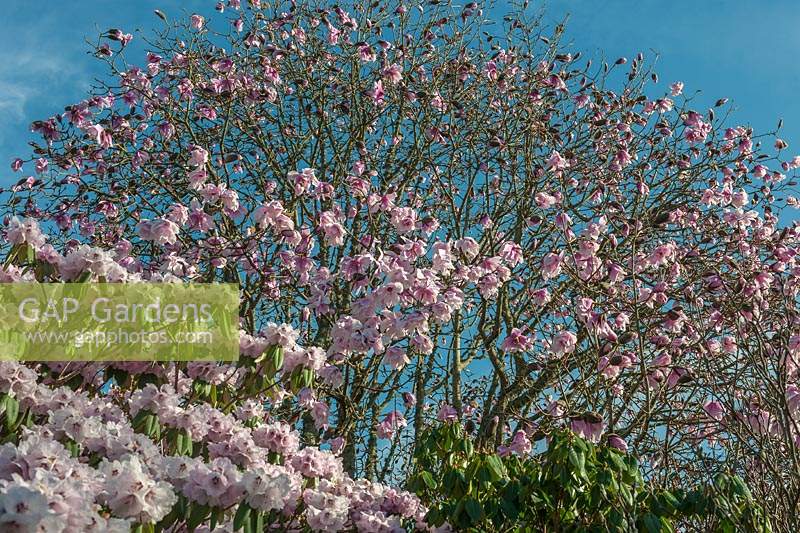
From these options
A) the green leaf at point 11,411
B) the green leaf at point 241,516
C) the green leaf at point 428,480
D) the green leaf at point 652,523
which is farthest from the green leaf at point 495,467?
the green leaf at point 11,411

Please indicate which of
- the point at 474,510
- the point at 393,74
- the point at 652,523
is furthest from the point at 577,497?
the point at 393,74

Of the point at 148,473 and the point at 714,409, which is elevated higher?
the point at 714,409

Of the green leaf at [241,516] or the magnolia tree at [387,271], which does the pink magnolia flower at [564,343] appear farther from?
the green leaf at [241,516]

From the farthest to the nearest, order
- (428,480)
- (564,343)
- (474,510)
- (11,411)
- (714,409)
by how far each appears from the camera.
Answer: (564,343) < (714,409) < (428,480) < (474,510) < (11,411)

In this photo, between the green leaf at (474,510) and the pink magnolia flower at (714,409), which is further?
the pink magnolia flower at (714,409)

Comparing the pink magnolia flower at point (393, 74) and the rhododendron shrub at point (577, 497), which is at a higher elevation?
the pink magnolia flower at point (393, 74)

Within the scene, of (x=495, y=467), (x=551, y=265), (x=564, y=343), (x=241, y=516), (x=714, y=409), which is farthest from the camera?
(x=551, y=265)

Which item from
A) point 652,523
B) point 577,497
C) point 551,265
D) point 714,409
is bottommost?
point 652,523

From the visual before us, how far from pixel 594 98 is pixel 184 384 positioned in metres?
6.35

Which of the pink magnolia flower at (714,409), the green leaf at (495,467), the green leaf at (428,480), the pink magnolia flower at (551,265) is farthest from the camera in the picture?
the pink magnolia flower at (551,265)

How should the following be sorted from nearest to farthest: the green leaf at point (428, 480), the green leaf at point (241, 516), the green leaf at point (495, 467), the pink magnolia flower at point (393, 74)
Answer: the green leaf at point (241, 516), the green leaf at point (495, 467), the green leaf at point (428, 480), the pink magnolia flower at point (393, 74)

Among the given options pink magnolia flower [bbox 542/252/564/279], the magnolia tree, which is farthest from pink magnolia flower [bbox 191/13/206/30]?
pink magnolia flower [bbox 542/252/564/279]

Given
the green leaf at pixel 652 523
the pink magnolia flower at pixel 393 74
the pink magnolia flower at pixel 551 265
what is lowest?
the green leaf at pixel 652 523

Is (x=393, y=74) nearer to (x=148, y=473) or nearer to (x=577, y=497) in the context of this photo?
(x=577, y=497)
